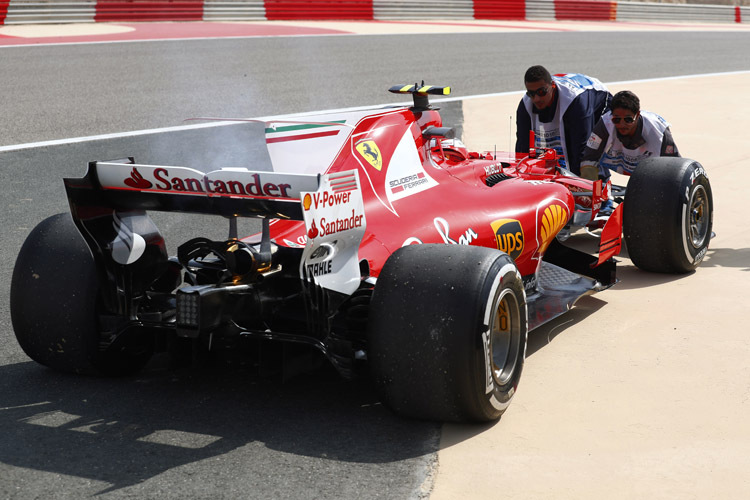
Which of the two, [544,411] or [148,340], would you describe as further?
[148,340]

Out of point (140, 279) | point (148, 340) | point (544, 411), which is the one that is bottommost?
point (544, 411)

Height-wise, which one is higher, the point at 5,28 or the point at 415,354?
the point at 5,28

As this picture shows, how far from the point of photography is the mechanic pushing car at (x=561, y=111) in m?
7.94

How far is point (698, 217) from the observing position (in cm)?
654

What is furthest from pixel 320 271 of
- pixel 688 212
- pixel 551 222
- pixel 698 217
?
pixel 698 217

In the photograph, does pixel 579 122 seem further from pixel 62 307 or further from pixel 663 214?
pixel 62 307

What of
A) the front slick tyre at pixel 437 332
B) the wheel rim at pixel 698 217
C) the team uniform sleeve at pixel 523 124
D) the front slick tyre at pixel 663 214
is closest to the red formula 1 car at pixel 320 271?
the front slick tyre at pixel 437 332

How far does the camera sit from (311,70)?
53.6 feet

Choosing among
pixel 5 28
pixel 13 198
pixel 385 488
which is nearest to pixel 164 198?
pixel 385 488

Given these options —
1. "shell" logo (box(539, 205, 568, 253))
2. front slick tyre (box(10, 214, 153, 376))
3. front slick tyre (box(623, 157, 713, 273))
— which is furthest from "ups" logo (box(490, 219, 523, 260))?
front slick tyre (box(10, 214, 153, 376))

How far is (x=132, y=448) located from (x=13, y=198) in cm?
532

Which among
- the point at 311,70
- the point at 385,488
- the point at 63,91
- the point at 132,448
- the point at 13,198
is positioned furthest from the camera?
the point at 311,70

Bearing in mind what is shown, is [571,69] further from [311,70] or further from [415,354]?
[415,354]

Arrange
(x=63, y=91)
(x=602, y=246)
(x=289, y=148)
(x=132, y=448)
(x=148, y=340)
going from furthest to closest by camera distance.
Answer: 1. (x=63, y=91)
2. (x=602, y=246)
3. (x=289, y=148)
4. (x=148, y=340)
5. (x=132, y=448)
